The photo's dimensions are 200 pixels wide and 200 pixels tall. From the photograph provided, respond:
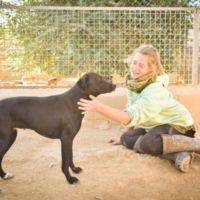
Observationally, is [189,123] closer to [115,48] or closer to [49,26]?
[115,48]

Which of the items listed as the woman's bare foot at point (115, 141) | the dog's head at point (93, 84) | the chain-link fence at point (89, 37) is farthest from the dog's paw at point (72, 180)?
the chain-link fence at point (89, 37)

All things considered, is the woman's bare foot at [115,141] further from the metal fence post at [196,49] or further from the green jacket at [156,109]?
A: the metal fence post at [196,49]

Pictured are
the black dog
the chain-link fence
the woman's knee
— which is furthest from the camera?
the chain-link fence

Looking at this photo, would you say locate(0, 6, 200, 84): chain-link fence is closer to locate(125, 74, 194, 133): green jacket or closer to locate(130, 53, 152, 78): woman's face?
locate(125, 74, 194, 133): green jacket

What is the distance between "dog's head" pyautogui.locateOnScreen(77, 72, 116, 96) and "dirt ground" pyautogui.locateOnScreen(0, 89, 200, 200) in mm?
835

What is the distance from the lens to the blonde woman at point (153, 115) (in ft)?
13.5

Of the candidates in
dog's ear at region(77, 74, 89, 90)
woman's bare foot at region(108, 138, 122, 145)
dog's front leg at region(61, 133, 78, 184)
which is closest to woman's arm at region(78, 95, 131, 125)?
dog's ear at region(77, 74, 89, 90)

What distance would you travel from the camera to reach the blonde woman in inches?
162

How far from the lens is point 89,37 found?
6.83m

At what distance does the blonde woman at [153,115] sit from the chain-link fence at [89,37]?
2205 millimetres

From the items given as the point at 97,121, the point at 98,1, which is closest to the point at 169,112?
the point at 97,121

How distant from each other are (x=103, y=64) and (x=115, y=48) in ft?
1.05

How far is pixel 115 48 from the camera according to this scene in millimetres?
6863

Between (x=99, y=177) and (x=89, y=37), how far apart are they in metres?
3.22
